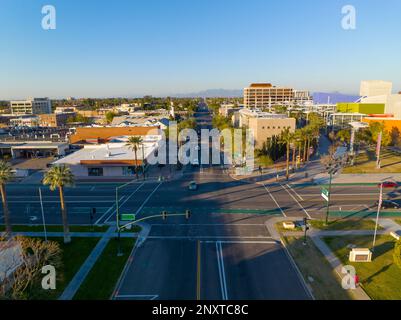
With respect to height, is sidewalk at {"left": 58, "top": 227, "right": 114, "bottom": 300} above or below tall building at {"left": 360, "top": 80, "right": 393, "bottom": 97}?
below

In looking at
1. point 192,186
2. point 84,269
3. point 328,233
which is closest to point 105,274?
point 84,269

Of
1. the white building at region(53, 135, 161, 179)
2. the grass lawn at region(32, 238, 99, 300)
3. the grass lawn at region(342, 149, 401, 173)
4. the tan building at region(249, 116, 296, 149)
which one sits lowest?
the grass lawn at region(32, 238, 99, 300)

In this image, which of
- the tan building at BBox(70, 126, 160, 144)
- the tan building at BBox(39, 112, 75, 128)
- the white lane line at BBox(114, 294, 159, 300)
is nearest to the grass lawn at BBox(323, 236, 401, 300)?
the white lane line at BBox(114, 294, 159, 300)

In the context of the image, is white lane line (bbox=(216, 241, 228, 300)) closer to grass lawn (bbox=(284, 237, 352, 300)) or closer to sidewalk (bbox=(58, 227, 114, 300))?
grass lawn (bbox=(284, 237, 352, 300))

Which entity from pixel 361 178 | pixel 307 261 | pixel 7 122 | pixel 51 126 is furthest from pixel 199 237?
pixel 7 122

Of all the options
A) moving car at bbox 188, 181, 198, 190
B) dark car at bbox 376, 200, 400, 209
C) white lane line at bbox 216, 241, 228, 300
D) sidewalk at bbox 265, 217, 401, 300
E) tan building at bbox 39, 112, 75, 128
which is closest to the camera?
white lane line at bbox 216, 241, 228, 300

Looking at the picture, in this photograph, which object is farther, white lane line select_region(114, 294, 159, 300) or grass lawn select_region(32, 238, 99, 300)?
grass lawn select_region(32, 238, 99, 300)
